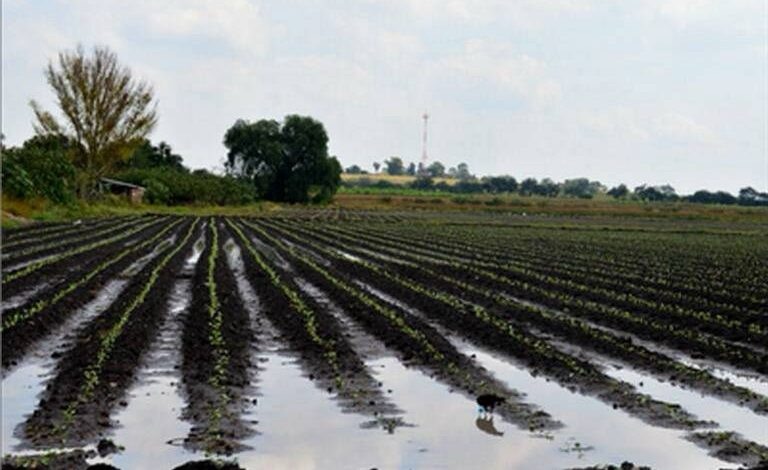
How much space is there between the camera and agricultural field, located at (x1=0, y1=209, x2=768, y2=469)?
24.7 ft

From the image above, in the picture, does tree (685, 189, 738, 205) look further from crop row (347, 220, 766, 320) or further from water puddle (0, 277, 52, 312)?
water puddle (0, 277, 52, 312)

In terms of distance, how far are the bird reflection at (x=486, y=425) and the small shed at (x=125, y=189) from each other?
6071 cm

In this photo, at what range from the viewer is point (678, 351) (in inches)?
487

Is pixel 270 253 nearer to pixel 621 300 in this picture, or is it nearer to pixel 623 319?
pixel 621 300

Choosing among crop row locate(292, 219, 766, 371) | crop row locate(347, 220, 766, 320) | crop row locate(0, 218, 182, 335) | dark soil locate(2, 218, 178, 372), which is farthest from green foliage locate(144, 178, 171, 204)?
crop row locate(292, 219, 766, 371)

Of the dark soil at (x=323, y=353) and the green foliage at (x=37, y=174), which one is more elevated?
the green foliage at (x=37, y=174)

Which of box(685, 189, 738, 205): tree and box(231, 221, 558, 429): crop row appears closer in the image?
box(231, 221, 558, 429): crop row

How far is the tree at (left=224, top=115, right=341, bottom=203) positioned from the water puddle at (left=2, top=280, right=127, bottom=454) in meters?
77.5

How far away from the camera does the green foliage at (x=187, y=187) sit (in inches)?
2793

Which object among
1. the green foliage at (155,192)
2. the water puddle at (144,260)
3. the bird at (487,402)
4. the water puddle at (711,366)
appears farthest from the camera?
the green foliage at (155,192)

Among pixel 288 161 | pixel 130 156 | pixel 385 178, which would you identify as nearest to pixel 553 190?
pixel 385 178

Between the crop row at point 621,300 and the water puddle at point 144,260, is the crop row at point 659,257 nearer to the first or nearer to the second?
the crop row at point 621,300

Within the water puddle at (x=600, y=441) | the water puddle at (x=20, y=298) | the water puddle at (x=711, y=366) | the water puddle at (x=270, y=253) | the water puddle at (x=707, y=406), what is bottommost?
the water puddle at (x=270, y=253)

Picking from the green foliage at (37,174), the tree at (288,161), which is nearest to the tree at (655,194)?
the tree at (288,161)
